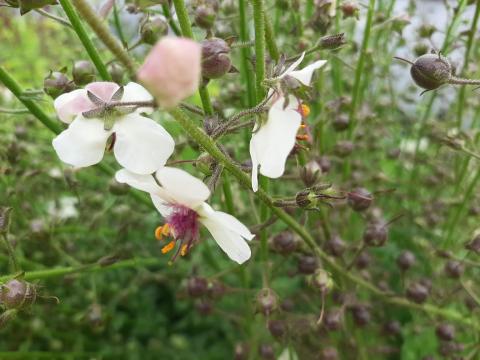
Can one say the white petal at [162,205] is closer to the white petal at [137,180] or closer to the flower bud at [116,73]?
the white petal at [137,180]

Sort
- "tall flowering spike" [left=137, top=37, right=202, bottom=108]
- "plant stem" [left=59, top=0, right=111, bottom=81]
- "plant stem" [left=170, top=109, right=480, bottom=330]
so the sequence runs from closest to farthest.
Result: "tall flowering spike" [left=137, top=37, right=202, bottom=108] < "plant stem" [left=170, top=109, right=480, bottom=330] < "plant stem" [left=59, top=0, right=111, bottom=81]

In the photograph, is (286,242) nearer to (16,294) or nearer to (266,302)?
(266,302)

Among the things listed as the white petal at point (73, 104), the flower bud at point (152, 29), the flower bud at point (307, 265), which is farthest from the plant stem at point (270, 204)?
the flower bud at point (152, 29)

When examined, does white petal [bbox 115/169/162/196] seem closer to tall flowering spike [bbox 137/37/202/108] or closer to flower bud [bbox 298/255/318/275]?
tall flowering spike [bbox 137/37/202/108]

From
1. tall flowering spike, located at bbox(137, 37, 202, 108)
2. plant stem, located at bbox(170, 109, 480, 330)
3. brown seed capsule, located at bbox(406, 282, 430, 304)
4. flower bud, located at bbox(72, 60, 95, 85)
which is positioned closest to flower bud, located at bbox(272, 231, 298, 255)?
plant stem, located at bbox(170, 109, 480, 330)

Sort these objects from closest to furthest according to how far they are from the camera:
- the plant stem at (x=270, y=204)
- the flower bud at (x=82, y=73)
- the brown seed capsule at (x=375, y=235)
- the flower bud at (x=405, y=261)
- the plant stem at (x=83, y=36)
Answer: the plant stem at (x=270, y=204), the plant stem at (x=83, y=36), the flower bud at (x=82, y=73), the brown seed capsule at (x=375, y=235), the flower bud at (x=405, y=261)

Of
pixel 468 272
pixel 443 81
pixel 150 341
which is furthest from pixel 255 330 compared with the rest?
pixel 443 81

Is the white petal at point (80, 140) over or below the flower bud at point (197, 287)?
over
